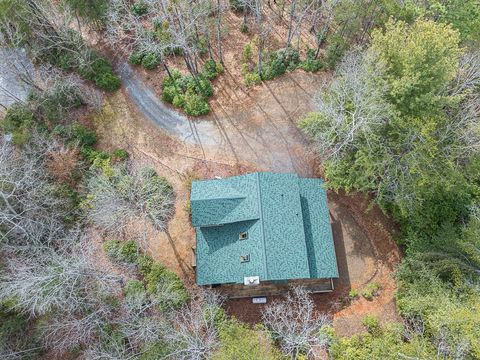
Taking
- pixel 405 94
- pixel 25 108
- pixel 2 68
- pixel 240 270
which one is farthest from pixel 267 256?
pixel 2 68

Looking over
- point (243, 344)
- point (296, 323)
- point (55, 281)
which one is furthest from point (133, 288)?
point (296, 323)

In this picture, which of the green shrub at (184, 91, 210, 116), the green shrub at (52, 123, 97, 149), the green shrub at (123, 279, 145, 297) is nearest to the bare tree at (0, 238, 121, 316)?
the green shrub at (123, 279, 145, 297)

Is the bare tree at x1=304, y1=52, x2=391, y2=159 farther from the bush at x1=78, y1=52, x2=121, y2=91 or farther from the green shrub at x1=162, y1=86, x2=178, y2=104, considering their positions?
the bush at x1=78, y1=52, x2=121, y2=91

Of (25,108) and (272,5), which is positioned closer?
(25,108)

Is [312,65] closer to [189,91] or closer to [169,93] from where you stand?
[189,91]

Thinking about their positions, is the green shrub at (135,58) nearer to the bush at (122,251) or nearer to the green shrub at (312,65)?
the green shrub at (312,65)

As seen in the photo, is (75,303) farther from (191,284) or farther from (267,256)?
(267,256)
